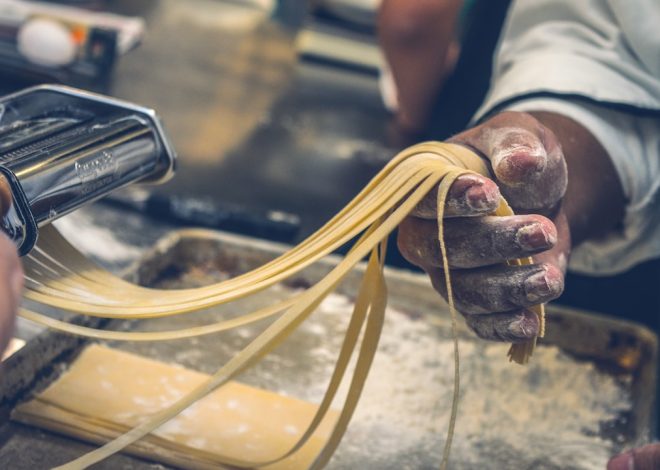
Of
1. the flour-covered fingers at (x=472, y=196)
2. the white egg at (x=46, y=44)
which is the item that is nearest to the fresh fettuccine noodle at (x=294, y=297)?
the flour-covered fingers at (x=472, y=196)

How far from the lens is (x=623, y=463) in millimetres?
722

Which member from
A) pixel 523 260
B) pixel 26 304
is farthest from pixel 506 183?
pixel 26 304

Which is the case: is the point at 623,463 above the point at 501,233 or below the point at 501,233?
below

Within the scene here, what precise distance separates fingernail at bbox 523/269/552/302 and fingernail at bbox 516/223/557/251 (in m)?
0.03

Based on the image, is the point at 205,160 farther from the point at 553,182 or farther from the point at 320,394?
the point at 553,182

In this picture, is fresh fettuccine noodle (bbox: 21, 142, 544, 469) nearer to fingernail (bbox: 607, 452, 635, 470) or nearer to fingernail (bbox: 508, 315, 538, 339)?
fingernail (bbox: 508, 315, 538, 339)

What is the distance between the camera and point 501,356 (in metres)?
1.03

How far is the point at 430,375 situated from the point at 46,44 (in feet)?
3.73

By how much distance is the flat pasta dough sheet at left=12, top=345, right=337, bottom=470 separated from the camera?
733mm

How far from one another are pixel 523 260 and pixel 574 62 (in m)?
0.42

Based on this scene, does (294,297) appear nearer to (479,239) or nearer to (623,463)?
(479,239)

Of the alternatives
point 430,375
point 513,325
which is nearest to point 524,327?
point 513,325

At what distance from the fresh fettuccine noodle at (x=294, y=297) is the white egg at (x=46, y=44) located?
105 centimetres

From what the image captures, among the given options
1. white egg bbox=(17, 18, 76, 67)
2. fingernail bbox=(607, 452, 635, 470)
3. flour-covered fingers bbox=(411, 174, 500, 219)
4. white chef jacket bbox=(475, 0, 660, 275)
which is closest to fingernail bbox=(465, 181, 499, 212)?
flour-covered fingers bbox=(411, 174, 500, 219)
